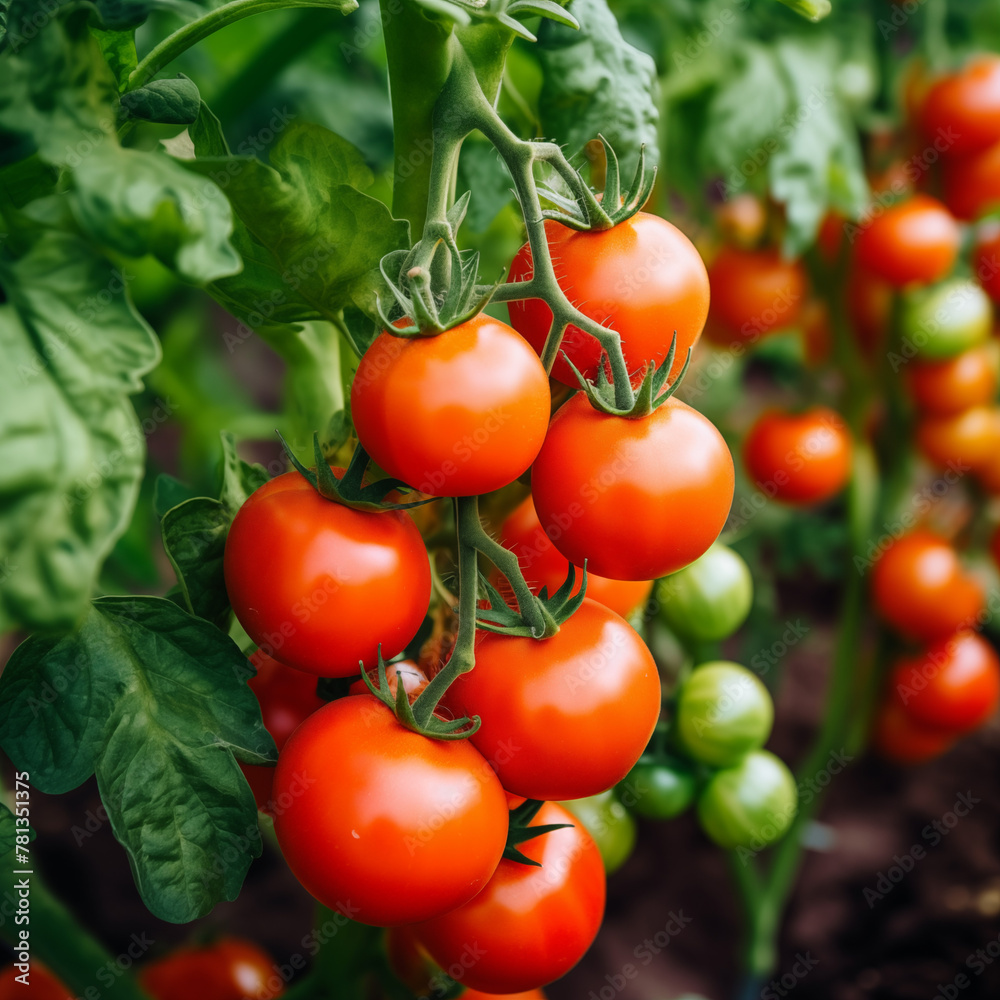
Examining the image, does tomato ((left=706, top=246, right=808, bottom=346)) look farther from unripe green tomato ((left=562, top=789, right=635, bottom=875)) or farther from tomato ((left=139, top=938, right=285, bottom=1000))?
tomato ((left=139, top=938, right=285, bottom=1000))

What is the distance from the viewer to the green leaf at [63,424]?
329 mm

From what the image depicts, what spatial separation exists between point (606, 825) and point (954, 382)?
0.82 m

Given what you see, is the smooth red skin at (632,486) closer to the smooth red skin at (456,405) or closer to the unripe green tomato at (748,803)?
the smooth red skin at (456,405)

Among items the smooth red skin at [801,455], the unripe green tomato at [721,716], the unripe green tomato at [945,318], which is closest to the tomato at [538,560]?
the unripe green tomato at [721,716]

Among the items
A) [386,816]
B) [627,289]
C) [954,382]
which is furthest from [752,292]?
[386,816]

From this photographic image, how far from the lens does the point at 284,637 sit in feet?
1.48

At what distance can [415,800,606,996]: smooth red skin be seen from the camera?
1.66 feet

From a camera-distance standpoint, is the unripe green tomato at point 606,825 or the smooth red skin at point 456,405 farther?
the unripe green tomato at point 606,825

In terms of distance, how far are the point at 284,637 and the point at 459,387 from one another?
0.16m

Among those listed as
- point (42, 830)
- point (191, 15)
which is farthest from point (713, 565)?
point (42, 830)

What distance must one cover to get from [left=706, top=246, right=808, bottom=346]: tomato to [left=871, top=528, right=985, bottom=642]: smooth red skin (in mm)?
364

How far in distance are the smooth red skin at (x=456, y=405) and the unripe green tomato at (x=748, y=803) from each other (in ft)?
1.56

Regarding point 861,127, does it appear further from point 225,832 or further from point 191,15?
point 225,832

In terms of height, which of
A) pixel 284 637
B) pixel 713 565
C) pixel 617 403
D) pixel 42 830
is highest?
pixel 617 403
